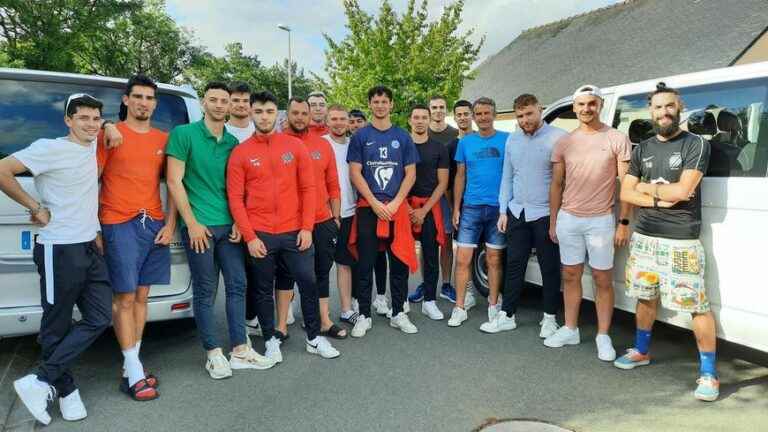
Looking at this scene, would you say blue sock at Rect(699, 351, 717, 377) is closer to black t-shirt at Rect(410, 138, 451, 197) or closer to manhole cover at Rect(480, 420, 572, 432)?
manhole cover at Rect(480, 420, 572, 432)

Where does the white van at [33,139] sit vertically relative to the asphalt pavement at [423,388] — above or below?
above

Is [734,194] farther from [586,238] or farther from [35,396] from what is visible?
[35,396]

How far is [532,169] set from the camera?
4.41 m

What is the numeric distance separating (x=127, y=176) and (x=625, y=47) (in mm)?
21769

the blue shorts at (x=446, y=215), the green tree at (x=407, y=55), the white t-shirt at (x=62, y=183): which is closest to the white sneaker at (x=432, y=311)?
the blue shorts at (x=446, y=215)

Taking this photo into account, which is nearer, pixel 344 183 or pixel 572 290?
pixel 572 290

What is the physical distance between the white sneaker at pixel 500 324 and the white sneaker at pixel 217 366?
2.13 meters

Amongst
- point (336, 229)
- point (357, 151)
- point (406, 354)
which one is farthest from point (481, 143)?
point (406, 354)

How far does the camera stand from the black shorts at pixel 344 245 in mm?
4859

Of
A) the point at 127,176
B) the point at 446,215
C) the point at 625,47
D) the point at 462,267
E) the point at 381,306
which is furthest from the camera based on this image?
the point at 625,47

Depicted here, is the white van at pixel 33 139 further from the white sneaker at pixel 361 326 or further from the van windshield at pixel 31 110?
the white sneaker at pixel 361 326

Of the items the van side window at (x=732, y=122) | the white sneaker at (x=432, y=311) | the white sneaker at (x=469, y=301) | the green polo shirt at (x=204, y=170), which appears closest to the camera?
the van side window at (x=732, y=122)

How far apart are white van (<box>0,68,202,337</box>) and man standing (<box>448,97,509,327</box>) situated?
7.60 feet

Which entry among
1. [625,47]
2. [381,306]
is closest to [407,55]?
[625,47]
